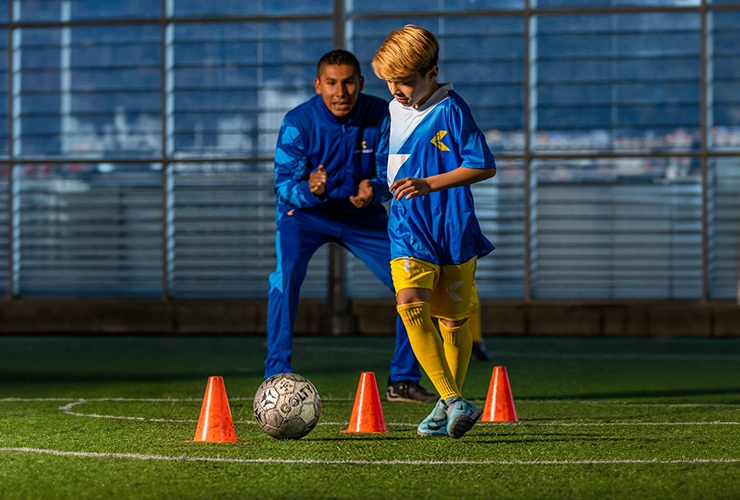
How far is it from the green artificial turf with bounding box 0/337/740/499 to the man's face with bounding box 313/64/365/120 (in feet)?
5.87

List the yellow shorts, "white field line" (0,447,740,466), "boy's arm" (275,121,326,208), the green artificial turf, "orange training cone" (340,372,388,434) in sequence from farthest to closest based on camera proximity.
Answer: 1. "boy's arm" (275,121,326,208)
2. "orange training cone" (340,372,388,434)
3. the yellow shorts
4. "white field line" (0,447,740,466)
5. the green artificial turf

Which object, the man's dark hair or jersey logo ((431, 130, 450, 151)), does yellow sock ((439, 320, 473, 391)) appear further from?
the man's dark hair

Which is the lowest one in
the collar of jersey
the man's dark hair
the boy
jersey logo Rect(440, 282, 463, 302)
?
jersey logo Rect(440, 282, 463, 302)

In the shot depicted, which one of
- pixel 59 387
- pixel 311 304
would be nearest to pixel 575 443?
pixel 59 387

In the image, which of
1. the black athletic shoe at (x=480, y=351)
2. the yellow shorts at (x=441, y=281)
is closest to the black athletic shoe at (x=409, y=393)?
the yellow shorts at (x=441, y=281)

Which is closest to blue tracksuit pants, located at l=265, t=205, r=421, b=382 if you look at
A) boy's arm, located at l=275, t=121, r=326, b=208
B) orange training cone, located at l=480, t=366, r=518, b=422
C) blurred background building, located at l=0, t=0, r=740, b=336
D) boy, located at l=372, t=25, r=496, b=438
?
boy's arm, located at l=275, t=121, r=326, b=208

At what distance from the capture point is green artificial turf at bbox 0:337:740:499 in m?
4.59

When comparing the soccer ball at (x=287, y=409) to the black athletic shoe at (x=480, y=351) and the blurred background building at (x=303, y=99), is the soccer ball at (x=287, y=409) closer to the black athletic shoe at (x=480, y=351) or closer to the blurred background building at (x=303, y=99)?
the black athletic shoe at (x=480, y=351)

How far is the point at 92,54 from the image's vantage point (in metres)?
16.3

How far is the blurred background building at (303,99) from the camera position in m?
15.3

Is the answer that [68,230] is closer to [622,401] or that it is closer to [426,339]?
[622,401]

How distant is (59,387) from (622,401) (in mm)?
3855

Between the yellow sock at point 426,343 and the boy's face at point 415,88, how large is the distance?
3.11ft

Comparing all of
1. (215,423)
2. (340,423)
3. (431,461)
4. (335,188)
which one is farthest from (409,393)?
(431,461)
